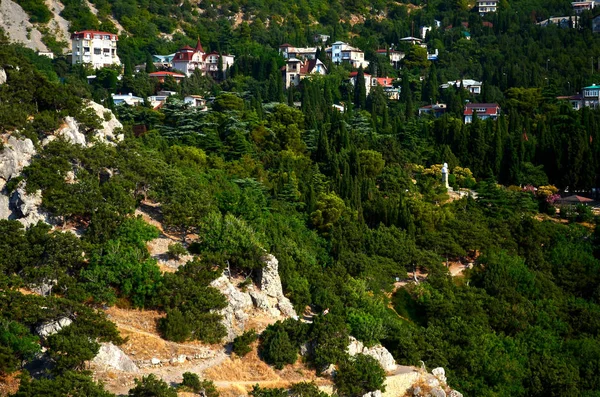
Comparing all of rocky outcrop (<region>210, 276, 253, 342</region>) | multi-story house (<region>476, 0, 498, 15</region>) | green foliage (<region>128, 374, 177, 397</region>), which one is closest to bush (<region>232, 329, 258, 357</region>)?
rocky outcrop (<region>210, 276, 253, 342</region>)

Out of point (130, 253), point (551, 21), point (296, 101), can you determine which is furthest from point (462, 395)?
point (551, 21)

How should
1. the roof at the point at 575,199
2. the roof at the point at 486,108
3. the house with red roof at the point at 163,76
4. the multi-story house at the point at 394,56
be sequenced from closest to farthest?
the roof at the point at 575,199, the roof at the point at 486,108, the house with red roof at the point at 163,76, the multi-story house at the point at 394,56

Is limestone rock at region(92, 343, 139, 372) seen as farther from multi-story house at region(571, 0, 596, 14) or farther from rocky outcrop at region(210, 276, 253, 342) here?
multi-story house at region(571, 0, 596, 14)

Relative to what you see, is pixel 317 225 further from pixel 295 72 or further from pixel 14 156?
pixel 295 72

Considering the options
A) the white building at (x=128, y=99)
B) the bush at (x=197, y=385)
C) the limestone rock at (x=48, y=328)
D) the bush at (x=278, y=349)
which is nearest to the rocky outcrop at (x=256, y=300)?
the bush at (x=278, y=349)

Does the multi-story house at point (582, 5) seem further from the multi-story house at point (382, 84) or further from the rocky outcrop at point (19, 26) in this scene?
the rocky outcrop at point (19, 26)

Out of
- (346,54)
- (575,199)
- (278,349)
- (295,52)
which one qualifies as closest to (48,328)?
(278,349)
